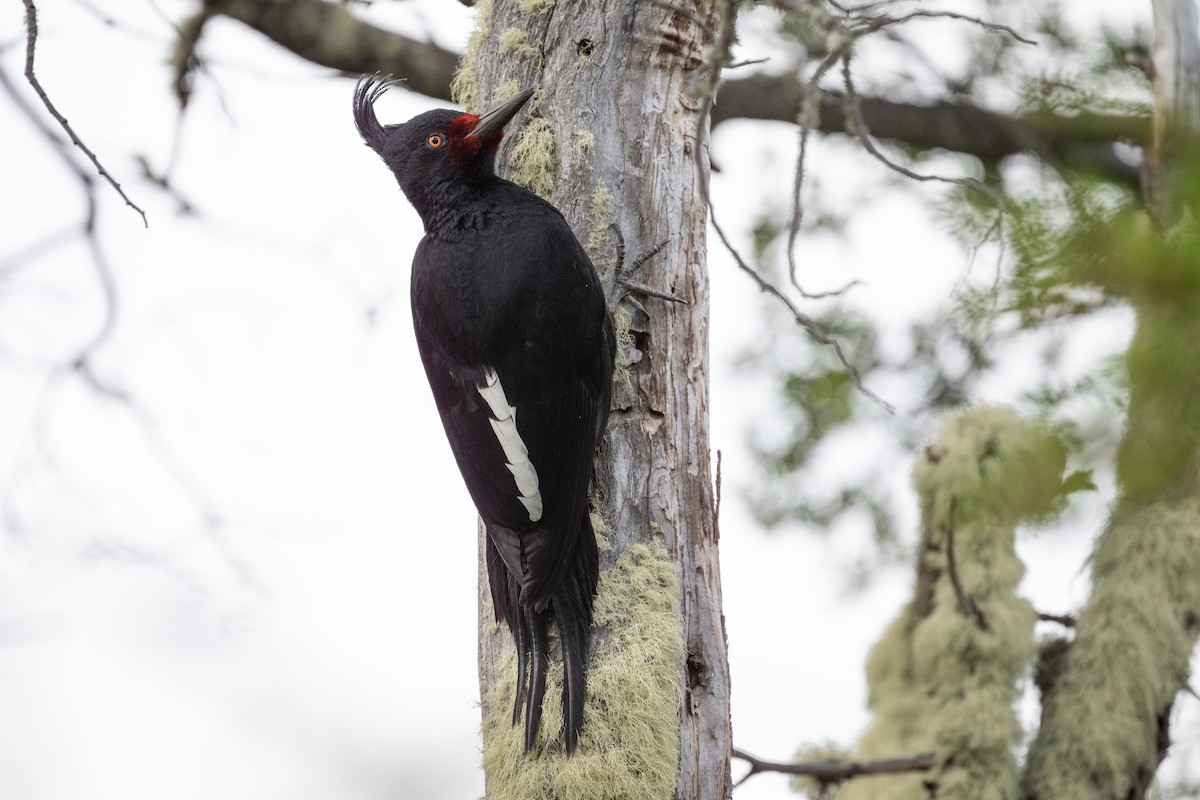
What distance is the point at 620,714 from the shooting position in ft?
7.51

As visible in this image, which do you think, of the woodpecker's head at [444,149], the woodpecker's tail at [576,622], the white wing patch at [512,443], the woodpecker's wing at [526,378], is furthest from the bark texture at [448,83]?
the woodpecker's tail at [576,622]

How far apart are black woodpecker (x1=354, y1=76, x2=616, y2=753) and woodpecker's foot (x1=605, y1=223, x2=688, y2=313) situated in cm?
8

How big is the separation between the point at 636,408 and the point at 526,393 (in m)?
0.24

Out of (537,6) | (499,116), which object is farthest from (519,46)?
(499,116)

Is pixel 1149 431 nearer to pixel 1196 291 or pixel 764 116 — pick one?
pixel 1196 291

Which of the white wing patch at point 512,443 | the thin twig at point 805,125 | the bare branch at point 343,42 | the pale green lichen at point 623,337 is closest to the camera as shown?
the thin twig at point 805,125

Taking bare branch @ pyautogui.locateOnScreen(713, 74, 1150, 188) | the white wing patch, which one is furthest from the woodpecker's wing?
bare branch @ pyautogui.locateOnScreen(713, 74, 1150, 188)

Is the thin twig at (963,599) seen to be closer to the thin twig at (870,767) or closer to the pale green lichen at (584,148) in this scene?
the thin twig at (870,767)

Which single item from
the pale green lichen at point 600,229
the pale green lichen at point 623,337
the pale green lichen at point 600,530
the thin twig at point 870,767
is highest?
the pale green lichen at point 600,229

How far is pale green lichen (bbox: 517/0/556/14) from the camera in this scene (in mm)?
2779

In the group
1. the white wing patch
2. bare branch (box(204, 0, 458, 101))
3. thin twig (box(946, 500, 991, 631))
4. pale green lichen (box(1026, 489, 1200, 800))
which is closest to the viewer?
the white wing patch

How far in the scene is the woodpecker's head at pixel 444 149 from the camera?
8.73ft

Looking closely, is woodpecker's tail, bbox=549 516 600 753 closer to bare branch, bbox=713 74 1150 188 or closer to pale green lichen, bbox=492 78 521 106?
pale green lichen, bbox=492 78 521 106

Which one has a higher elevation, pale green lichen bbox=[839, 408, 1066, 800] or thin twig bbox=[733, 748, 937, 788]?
pale green lichen bbox=[839, 408, 1066, 800]
